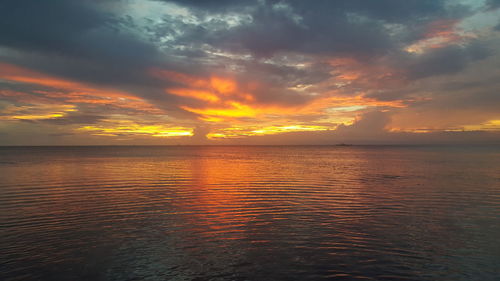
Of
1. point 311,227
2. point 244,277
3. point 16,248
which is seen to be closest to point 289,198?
point 311,227

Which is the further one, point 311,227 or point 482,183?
point 482,183

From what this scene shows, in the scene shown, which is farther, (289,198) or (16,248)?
(289,198)

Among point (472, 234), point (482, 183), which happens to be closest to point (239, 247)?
point (472, 234)

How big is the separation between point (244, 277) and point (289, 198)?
18.4 m

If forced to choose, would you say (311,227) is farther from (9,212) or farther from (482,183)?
(482,183)

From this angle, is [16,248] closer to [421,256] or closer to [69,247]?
[69,247]

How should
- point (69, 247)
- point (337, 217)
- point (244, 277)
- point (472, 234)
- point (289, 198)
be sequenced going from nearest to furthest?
point (244, 277) → point (69, 247) → point (472, 234) → point (337, 217) → point (289, 198)

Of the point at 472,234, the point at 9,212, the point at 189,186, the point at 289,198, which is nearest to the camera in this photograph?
the point at 472,234

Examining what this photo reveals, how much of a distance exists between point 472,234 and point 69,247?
23199 millimetres

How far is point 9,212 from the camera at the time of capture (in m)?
24.2

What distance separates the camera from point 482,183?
4050cm

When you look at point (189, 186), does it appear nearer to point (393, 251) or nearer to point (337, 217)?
point (337, 217)

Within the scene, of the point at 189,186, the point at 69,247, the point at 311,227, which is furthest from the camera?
the point at 189,186

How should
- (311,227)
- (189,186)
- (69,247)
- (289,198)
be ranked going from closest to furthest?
(69,247), (311,227), (289,198), (189,186)
